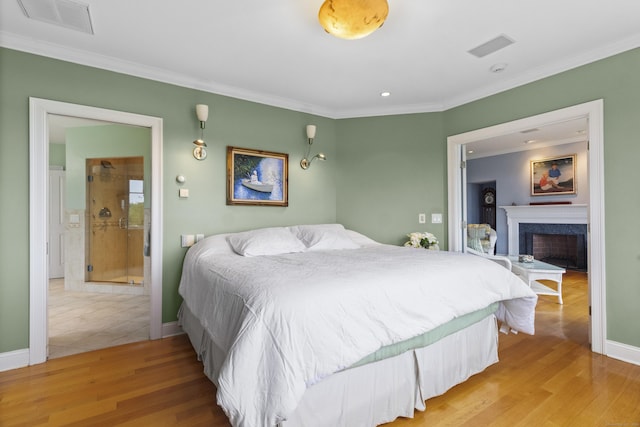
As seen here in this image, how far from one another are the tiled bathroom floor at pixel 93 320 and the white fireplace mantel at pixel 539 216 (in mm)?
6963

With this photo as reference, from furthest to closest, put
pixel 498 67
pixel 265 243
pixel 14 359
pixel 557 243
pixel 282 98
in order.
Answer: pixel 557 243
pixel 282 98
pixel 498 67
pixel 265 243
pixel 14 359

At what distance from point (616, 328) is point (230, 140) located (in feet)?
12.6

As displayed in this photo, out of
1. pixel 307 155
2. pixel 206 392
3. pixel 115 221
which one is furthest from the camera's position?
pixel 115 221

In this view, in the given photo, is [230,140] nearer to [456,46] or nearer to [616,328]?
[456,46]

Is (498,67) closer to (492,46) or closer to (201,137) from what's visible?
(492,46)

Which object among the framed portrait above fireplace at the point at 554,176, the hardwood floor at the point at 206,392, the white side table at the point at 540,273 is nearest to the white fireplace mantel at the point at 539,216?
the framed portrait above fireplace at the point at 554,176

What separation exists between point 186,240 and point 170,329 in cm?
86

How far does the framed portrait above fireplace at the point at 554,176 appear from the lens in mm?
5797

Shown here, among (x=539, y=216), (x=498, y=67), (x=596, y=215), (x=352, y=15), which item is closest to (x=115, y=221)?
(x=352, y=15)

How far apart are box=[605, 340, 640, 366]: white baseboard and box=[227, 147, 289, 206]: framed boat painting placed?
3210mm

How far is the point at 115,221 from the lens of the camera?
4.99 m

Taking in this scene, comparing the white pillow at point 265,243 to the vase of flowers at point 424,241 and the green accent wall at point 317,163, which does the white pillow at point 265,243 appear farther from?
the vase of flowers at point 424,241

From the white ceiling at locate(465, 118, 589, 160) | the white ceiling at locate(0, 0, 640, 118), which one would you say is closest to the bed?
the white ceiling at locate(0, 0, 640, 118)

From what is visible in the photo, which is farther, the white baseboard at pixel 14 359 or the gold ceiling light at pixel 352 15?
the white baseboard at pixel 14 359
